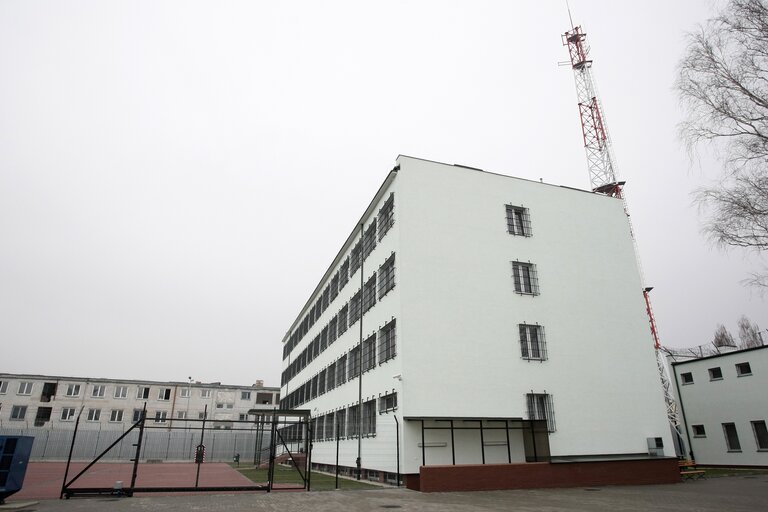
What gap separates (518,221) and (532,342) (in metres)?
6.30

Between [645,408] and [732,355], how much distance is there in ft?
44.1

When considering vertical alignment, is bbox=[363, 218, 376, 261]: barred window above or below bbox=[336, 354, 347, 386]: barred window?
above

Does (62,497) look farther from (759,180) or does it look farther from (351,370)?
(759,180)

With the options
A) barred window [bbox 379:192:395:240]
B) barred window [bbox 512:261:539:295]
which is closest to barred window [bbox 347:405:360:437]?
barred window [bbox 379:192:395:240]

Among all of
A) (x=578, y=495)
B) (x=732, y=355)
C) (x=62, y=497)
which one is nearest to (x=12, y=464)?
(x=62, y=497)

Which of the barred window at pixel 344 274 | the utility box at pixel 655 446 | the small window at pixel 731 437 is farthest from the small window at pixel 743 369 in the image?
the barred window at pixel 344 274

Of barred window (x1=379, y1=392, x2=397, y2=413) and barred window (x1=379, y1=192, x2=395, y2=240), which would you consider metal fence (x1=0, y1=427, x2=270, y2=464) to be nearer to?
barred window (x1=379, y1=392, x2=397, y2=413)

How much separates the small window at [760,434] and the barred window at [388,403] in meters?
23.9

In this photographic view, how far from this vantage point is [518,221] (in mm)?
24062

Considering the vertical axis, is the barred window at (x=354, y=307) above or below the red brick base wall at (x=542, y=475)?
above

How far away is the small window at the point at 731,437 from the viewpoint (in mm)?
29578

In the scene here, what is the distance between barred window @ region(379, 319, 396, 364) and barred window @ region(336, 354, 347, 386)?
7.44 meters

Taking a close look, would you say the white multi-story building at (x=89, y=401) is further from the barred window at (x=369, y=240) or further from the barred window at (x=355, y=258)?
the barred window at (x=369, y=240)

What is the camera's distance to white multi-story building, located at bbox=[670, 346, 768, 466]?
2830cm
